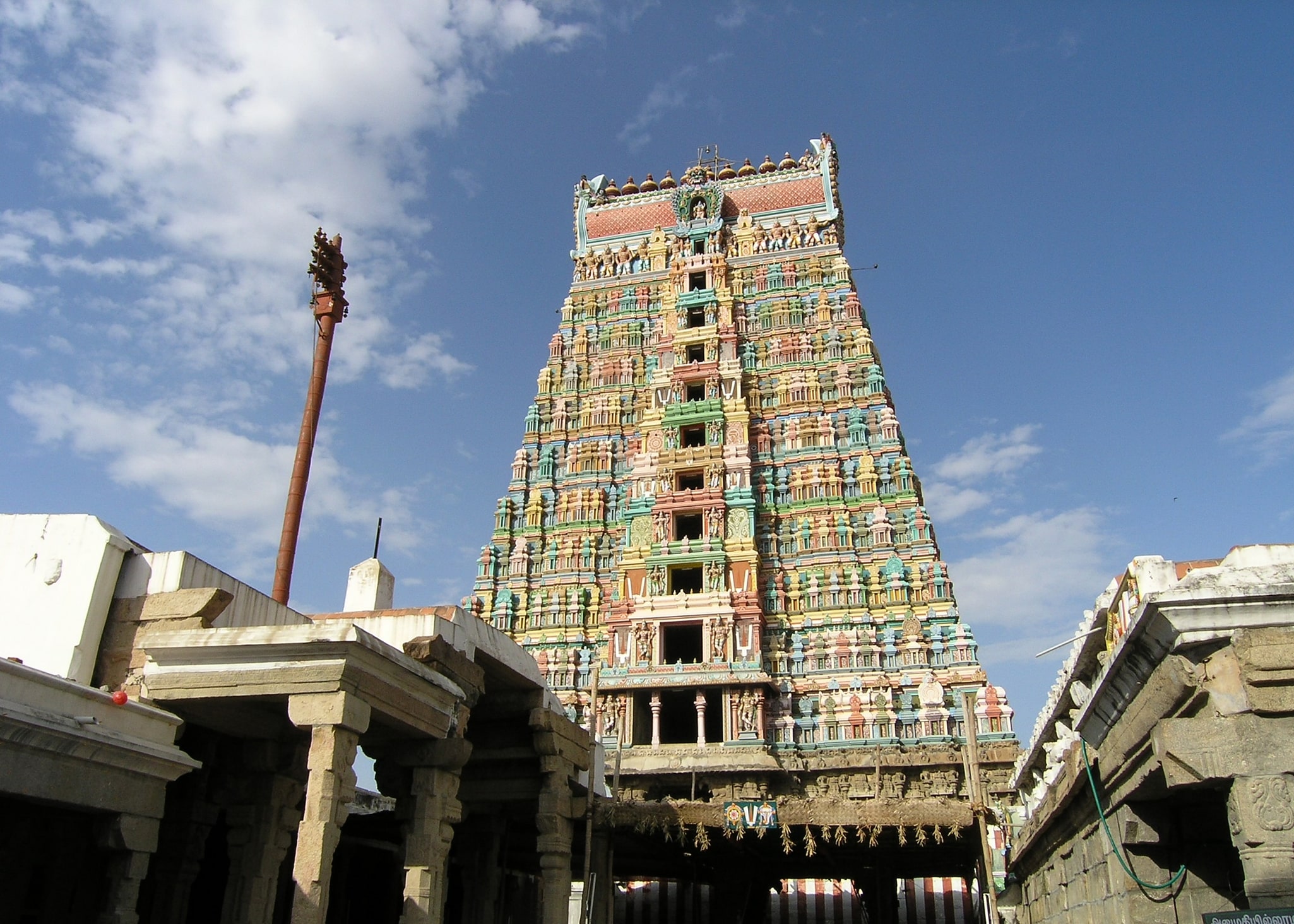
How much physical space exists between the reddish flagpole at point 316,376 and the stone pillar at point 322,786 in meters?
11.4

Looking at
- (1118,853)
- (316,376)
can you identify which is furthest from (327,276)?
(1118,853)

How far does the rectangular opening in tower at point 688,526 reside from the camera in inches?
1405

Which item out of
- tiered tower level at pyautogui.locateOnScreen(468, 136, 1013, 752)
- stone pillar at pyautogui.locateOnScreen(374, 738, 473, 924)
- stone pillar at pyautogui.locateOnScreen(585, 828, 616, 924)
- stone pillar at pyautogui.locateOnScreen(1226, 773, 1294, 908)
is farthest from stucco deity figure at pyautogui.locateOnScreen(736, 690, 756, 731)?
stone pillar at pyautogui.locateOnScreen(1226, 773, 1294, 908)

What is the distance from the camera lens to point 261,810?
12.4 metres

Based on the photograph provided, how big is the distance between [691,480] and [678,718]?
8726 millimetres

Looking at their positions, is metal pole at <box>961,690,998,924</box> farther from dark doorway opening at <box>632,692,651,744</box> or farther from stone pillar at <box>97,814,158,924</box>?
dark doorway opening at <box>632,692,651,744</box>

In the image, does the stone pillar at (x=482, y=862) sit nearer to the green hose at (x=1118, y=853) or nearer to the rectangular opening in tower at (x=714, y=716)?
the green hose at (x=1118, y=853)

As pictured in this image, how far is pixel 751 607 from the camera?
3189 centimetres

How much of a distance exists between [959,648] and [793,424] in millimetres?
10525

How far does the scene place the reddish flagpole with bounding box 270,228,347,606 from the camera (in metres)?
21.0

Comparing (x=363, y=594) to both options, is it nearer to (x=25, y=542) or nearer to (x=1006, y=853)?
(x=25, y=542)

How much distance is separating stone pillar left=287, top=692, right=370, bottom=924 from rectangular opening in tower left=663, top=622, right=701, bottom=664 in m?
25.5

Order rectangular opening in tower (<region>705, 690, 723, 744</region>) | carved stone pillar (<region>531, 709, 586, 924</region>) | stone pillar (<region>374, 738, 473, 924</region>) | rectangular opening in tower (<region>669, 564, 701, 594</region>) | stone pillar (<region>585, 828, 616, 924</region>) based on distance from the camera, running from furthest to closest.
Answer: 1. rectangular opening in tower (<region>669, 564, 701, 594</region>)
2. rectangular opening in tower (<region>705, 690, 723, 744</region>)
3. stone pillar (<region>585, 828, 616, 924</region>)
4. carved stone pillar (<region>531, 709, 586, 924</region>)
5. stone pillar (<region>374, 738, 473, 924</region>)

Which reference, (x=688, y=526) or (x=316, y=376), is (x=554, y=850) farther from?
(x=688, y=526)
